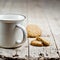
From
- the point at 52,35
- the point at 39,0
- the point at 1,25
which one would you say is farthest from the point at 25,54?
the point at 39,0

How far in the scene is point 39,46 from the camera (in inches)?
33.7

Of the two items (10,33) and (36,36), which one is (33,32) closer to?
(36,36)

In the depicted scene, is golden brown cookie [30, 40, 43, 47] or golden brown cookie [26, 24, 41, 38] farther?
golden brown cookie [26, 24, 41, 38]

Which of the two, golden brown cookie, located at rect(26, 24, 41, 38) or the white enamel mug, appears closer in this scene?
the white enamel mug

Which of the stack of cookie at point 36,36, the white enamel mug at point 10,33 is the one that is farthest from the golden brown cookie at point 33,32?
the white enamel mug at point 10,33

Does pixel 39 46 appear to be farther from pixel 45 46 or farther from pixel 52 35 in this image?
pixel 52 35

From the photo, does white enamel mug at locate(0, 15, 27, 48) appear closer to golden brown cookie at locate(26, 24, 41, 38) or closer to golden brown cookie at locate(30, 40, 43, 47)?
golden brown cookie at locate(30, 40, 43, 47)

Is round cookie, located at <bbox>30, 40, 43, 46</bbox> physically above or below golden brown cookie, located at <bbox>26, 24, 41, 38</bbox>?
below

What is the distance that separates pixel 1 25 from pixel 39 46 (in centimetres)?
18

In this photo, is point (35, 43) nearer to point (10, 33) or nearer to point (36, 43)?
point (36, 43)

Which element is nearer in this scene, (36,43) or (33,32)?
(36,43)

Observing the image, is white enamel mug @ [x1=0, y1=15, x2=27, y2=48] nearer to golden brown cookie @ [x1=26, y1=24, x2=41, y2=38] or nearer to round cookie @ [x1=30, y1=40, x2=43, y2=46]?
round cookie @ [x1=30, y1=40, x2=43, y2=46]

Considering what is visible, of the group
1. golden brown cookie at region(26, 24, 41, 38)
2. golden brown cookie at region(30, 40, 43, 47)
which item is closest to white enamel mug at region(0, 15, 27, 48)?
golden brown cookie at region(30, 40, 43, 47)

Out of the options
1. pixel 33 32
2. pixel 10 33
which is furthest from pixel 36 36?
pixel 10 33
